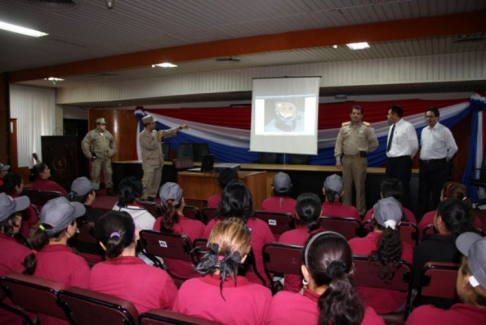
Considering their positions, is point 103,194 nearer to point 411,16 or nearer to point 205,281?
point 411,16

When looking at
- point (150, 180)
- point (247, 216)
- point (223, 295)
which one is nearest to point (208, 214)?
point (247, 216)

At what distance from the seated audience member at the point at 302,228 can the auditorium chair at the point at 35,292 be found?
4.39ft

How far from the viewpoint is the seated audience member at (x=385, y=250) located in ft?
6.44

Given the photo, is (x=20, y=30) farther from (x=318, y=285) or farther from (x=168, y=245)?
(x=318, y=285)

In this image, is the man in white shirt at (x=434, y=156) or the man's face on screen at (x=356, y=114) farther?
the man's face on screen at (x=356, y=114)

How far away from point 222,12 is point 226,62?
286 cm

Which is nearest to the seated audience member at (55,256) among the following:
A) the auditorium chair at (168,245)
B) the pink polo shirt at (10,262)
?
the pink polo shirt at (10,262)

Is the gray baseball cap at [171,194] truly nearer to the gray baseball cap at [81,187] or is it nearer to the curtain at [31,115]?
the gray baseball cap at [81,187]

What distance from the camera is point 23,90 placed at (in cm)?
980

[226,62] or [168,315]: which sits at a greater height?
[226,62]

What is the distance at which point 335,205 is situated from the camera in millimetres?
3359

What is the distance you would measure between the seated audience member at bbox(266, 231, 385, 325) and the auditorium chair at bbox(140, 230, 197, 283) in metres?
1.15

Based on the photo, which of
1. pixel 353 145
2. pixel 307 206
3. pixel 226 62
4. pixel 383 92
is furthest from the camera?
pixel 383 92

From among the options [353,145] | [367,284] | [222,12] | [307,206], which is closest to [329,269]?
[367,284]
